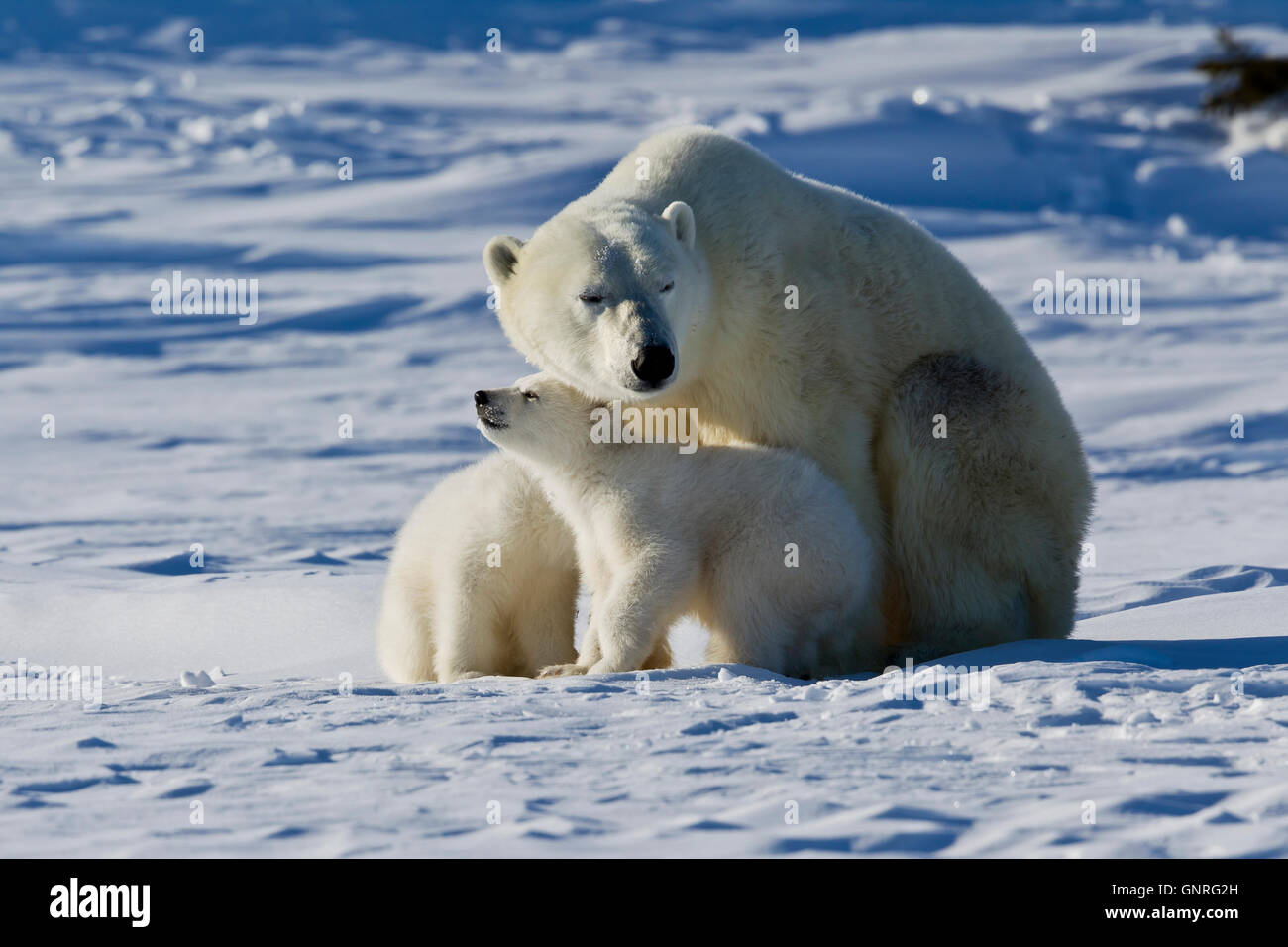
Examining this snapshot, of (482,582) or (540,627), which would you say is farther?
(540,627)

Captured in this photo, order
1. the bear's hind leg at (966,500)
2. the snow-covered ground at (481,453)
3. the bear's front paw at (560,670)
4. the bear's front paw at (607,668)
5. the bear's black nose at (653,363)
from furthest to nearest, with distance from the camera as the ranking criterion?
the bear's hind leg at (966,500) → the bear's front paw at (560,670) → the bear's front paw at (607,668) → the bear's black nose at (653,363) → the snow-covered ground at (481,453)

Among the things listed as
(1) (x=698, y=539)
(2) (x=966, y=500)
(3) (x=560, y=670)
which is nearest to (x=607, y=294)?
(1) (x=698, y=539)

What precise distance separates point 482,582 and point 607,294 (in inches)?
→ 41.1

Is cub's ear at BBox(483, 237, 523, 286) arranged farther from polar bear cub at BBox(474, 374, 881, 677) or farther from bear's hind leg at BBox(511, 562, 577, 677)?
bear's hind leg at BBox(511, 562, 577, 677)

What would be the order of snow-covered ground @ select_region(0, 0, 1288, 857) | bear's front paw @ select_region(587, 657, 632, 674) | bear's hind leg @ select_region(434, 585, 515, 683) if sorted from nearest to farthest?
snow-covered ground @ select_region(0, 0, 1288, 857) → bear's front paw @ select_region(587, 657, 632, 674) → bear's hind leg @ select_region(434, 585, 515, 683)

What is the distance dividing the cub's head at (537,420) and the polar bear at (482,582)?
0.21m

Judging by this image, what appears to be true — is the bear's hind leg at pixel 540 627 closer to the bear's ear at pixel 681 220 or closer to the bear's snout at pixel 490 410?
the bear's snout at pixel 490 410

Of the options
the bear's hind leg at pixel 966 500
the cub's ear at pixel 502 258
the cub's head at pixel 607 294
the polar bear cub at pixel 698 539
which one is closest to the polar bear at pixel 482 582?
the polar bear cub at pixel 698 539

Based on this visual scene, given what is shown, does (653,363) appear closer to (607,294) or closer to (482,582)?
(607,294)

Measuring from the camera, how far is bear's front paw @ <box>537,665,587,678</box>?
4.81 metres

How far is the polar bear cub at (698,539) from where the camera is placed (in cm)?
467

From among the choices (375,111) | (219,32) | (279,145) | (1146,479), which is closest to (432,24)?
(219,32)

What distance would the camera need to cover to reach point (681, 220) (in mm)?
4727

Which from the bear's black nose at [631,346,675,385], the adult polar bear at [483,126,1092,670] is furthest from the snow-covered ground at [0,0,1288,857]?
the bear's black nose at [631,346,675,385]
